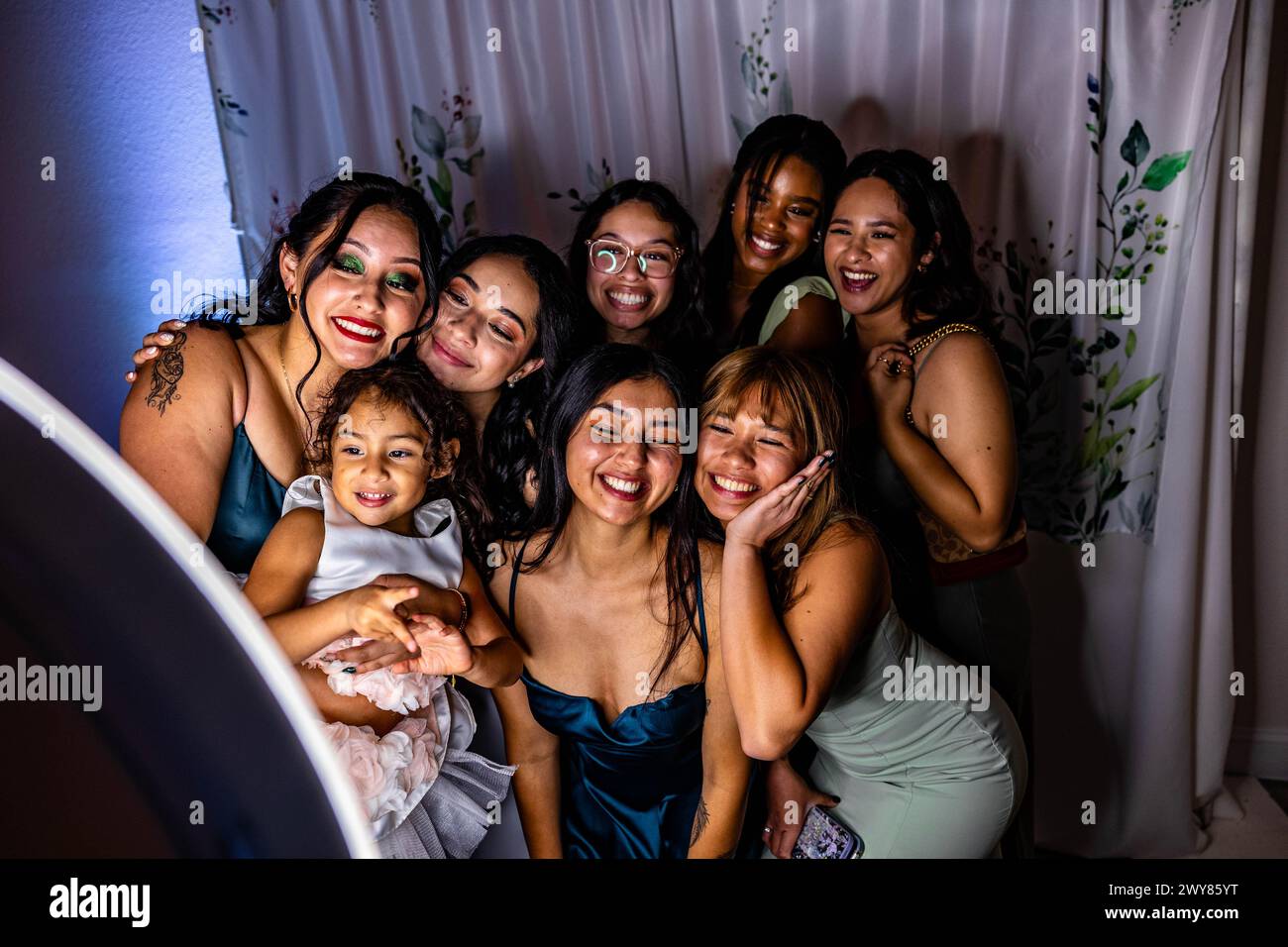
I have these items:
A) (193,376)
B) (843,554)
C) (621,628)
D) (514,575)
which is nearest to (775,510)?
(843,554)

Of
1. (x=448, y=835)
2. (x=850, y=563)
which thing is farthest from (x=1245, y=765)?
(x=448, y=835)

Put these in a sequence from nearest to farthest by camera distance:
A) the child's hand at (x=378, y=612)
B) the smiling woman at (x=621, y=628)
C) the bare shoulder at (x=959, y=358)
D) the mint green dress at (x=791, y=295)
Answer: the child's hand at (x=378, y=612) → the smiling woman at (x=621, y=628) → the bare shoulder at (x=959, y=358) → the mint green dress at (x=791, y=295)

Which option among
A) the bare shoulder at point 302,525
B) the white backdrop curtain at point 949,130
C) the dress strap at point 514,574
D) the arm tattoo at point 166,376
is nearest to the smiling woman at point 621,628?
the dress strap at point 514,574

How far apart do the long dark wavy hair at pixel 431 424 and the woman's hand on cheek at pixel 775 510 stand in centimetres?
43

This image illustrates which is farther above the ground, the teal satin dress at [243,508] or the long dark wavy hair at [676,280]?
the long dark wavy hair at [676,280]

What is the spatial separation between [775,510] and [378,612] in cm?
61

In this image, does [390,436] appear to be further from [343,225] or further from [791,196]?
[791,196]

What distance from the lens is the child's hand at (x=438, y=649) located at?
5.26ft

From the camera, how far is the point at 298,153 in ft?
7.30

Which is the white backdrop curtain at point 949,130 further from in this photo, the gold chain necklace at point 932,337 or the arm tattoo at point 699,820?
the arm tattoo at point 699,820

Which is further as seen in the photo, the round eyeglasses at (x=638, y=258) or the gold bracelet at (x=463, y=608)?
the round eyeglasses at (x=638, y=258)

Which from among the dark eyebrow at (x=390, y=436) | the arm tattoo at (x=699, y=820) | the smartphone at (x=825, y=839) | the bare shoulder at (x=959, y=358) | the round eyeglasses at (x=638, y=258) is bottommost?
the smartphone at (x=825, y=839)

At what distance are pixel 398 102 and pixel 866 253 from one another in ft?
3.41
